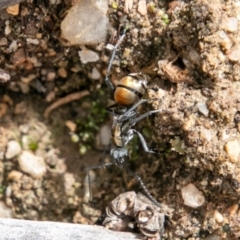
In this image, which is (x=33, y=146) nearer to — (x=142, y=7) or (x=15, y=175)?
(x=15, y=175)

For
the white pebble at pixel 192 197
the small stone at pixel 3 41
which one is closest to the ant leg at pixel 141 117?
the white pebble at pixel 192 197

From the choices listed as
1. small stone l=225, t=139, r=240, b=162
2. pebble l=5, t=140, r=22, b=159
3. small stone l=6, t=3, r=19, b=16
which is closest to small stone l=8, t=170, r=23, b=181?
pebble l=5, t=140, r=22, b=159

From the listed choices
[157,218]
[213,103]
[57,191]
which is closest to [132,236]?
[157,218]

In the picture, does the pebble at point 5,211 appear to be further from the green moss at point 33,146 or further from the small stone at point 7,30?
the small stone at point 7,30

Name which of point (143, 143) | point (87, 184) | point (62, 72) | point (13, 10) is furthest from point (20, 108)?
point (143, 143)

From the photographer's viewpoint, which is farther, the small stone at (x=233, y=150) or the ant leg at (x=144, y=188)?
the ant leg at (x=144, y=188)
